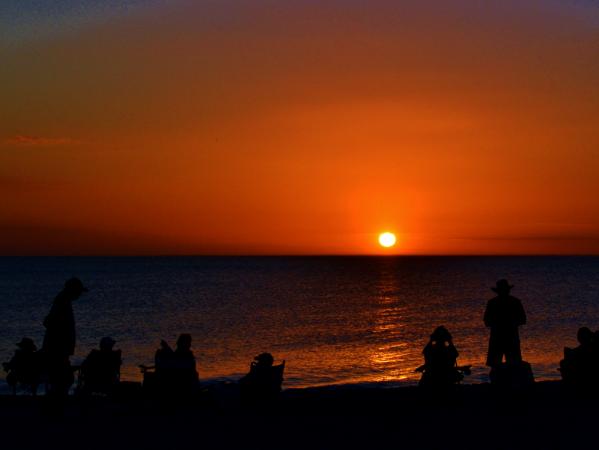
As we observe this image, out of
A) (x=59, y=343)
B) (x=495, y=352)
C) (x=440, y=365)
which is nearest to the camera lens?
(x=59, y=343)

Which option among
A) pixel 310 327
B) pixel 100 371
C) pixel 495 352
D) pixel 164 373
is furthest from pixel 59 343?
pixel 310 327

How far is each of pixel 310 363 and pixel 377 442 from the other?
2179 centimetres

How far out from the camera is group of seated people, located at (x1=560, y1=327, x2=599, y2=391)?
42.0 feet

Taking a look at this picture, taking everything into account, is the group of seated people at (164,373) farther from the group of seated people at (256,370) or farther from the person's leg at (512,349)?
the person's leg at (512,349)

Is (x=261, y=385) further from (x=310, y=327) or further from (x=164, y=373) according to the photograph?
(x=310, y=327)

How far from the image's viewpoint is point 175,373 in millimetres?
12250

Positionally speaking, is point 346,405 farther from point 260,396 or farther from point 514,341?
point 514,341

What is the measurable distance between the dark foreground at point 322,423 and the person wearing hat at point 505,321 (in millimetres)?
739

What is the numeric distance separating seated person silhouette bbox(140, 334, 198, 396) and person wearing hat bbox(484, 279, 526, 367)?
5.33 meters

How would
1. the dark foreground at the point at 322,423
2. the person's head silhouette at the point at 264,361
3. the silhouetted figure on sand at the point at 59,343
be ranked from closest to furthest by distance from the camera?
1. the dark foreground at the point at 322,423
2. the silhouetted figure on sand at the point at 59,343
3. the person's head silhouette at the point at 264,361

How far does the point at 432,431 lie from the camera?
10.0m

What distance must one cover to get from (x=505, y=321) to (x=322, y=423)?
4174 mm

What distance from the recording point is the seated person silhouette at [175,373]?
12164mm

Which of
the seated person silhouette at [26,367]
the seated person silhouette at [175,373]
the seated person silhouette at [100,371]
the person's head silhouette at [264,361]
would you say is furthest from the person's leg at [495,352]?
the seated person silhouette at [26,367]
